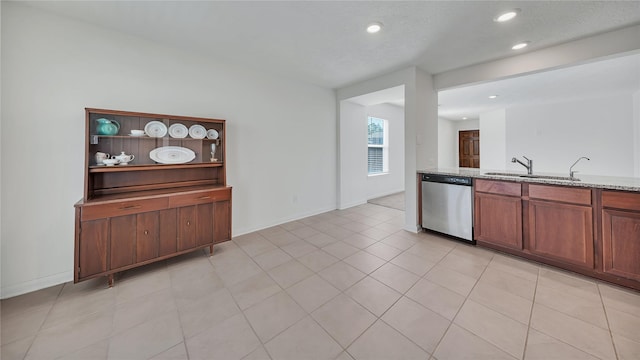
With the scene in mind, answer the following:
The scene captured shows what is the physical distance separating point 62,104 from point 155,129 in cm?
75

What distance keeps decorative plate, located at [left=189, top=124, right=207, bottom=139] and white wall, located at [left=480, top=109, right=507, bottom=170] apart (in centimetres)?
795

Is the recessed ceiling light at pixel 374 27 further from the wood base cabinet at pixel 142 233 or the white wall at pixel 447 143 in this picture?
the white wall at pixel 447 143

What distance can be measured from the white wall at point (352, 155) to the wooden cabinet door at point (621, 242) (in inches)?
139

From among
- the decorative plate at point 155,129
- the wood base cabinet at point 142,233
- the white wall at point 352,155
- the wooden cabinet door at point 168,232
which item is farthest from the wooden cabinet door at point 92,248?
the white wall at point 352,155

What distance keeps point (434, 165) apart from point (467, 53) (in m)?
1.71

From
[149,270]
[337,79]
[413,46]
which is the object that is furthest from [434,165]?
[149,270]

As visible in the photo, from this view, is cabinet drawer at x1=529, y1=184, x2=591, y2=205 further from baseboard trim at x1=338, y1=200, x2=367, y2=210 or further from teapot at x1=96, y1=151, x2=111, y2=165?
teapot at x1=96, y1=151, x2=111, y2=165

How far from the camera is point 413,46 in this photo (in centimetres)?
277

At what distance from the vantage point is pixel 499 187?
107 inches

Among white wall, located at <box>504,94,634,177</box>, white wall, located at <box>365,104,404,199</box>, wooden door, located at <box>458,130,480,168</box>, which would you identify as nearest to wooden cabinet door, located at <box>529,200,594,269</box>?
white wall, located at <box>365,104,404,199</box>

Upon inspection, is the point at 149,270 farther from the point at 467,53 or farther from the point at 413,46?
the point at 467,53

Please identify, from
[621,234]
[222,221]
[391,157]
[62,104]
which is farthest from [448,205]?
[62,104]

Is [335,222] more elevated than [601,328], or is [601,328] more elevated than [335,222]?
[335,222]

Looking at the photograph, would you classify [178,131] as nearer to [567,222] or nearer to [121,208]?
[121,208]
